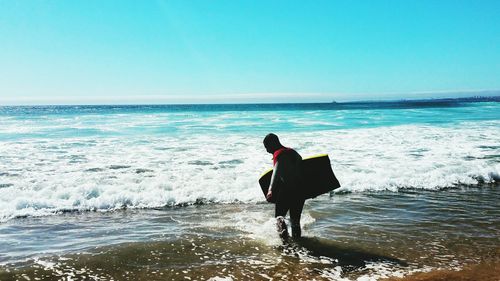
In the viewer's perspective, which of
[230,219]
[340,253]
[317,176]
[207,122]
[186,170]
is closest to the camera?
[340,253]

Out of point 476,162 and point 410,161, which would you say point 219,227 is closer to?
point 410,161

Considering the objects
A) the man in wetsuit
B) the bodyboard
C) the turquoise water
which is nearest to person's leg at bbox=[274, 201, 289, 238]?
the man in wetsuit

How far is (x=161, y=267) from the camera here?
5266 mm

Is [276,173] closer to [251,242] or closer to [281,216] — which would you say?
[281,216]

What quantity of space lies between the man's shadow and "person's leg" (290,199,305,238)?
12 cm

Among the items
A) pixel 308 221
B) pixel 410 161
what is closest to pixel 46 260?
pixel 308 221

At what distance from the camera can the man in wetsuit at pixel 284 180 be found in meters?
6.00

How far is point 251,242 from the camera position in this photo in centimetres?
623

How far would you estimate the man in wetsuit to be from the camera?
6000 mm

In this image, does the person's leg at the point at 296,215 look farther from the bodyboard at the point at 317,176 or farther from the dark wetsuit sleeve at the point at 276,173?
the dark wetsuit sleeve at the point at 276,173

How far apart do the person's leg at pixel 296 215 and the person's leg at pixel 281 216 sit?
4.4 inches

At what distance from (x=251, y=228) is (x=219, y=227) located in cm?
57

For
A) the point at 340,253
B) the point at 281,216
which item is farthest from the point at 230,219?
the point at 340,253

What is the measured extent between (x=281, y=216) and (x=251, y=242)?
61cm
